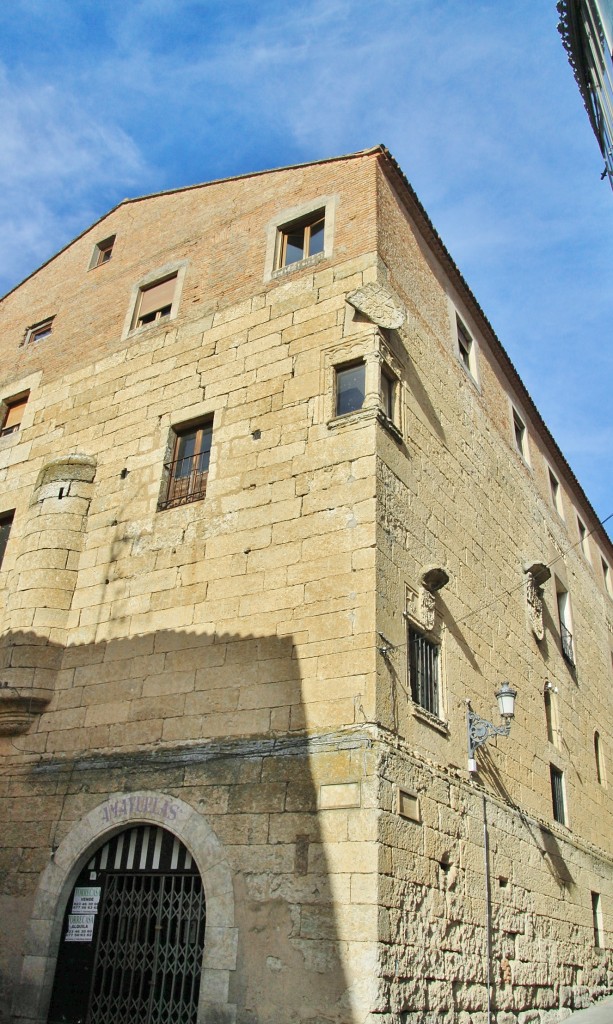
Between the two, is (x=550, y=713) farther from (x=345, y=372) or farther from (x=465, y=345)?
(x=345, y=372)

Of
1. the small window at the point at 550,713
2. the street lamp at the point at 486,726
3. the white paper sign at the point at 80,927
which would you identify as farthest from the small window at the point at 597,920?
the white paper sign at the point at 80,927

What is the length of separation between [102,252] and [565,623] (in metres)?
10.6

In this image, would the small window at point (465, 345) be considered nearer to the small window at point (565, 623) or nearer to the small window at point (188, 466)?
the small window at point (188, 466)

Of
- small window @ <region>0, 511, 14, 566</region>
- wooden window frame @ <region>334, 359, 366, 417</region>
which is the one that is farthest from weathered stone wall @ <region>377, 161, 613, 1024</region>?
small window @ <region>0, 511, 14, 566</region>

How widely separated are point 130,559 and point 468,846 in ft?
16.0

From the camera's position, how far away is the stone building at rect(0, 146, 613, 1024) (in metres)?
6.81

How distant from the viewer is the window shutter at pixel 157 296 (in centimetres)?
1168

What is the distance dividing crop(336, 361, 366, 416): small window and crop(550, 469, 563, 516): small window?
8274mm

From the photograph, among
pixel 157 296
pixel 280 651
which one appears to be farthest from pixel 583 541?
pixel 280 651

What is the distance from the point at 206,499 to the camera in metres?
9.16

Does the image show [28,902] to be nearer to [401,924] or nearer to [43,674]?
[43,674]

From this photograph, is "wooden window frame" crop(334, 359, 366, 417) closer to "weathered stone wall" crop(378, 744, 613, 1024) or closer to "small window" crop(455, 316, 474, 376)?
"weathered stone wall" crop(378, 744, 613, 1024)

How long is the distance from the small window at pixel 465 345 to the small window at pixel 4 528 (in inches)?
283

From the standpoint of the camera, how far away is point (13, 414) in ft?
42.6
